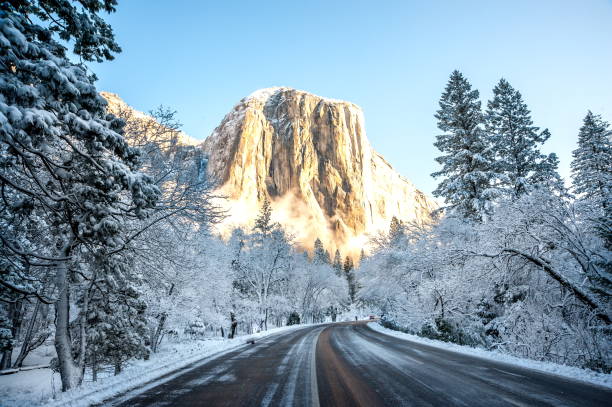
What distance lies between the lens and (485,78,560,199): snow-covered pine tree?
66.3 feet

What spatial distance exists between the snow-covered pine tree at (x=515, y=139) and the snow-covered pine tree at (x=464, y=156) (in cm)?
113

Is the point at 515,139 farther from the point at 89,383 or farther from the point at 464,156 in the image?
the point at 89,383

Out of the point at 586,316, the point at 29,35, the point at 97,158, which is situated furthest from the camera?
the point at 586,316

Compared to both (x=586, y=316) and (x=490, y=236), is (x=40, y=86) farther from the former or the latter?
(x=586, y=316)

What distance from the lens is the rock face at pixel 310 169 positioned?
6280 inches

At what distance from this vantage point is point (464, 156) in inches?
763

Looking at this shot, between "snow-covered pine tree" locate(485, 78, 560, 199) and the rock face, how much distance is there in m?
131

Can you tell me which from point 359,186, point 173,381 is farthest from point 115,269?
point 359,186

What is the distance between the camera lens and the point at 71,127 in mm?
5504

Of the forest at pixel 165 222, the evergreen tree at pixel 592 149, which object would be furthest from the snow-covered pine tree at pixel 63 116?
the evergreen tree at pixel 592 149

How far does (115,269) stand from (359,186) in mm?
168490

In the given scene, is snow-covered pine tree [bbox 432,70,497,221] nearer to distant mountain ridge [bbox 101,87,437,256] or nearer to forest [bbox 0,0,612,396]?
forest [bbox 0,0,612,396]

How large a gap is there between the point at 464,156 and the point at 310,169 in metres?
159

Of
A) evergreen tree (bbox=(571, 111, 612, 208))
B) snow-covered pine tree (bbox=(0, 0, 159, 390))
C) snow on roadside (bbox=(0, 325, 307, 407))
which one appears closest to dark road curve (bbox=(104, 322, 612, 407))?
snow on roadside (bbox=(0, 325, 307, 407))
